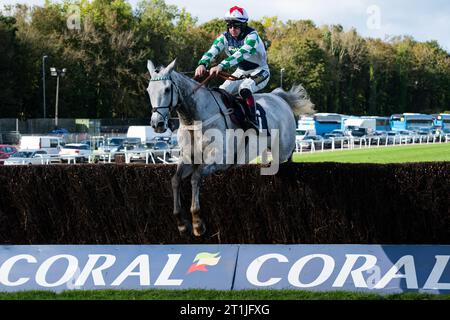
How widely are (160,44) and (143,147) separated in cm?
3313

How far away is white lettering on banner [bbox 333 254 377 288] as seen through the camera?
8883mm

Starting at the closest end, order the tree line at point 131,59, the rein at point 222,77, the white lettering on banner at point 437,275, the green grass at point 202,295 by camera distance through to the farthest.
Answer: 1. the green grass at point 202,295
2. the white lettering on banner at point 437,275
3. the rein at point 222,77
4. the tree line at point 131,59

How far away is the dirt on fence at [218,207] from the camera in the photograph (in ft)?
35.7

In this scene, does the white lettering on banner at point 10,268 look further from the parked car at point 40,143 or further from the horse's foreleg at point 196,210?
the parked car at point 40,143

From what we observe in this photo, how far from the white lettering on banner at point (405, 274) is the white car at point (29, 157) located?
1960 cm

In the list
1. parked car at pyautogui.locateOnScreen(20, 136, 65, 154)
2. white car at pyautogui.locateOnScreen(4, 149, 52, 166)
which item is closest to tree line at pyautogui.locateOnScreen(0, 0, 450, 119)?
parked car at pyautogui.locateOnScreen(20, 136, 65, 154)

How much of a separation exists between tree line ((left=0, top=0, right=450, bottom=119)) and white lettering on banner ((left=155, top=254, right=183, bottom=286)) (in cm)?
3531

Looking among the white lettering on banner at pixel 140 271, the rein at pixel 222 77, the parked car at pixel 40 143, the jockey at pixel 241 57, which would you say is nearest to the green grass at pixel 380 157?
the parked car at pixel 40 143

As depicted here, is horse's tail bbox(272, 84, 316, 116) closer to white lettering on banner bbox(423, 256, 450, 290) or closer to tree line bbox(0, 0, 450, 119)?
white lettering on banner bbox(423, 256, 450, 290)

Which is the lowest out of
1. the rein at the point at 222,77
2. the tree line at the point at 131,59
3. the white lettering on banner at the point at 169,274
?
the white lettering on banner at the point at 169,274

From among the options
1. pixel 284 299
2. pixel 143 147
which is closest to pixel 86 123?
pixel 143 147

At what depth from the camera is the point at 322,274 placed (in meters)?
9.03

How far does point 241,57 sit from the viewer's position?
9844mm
